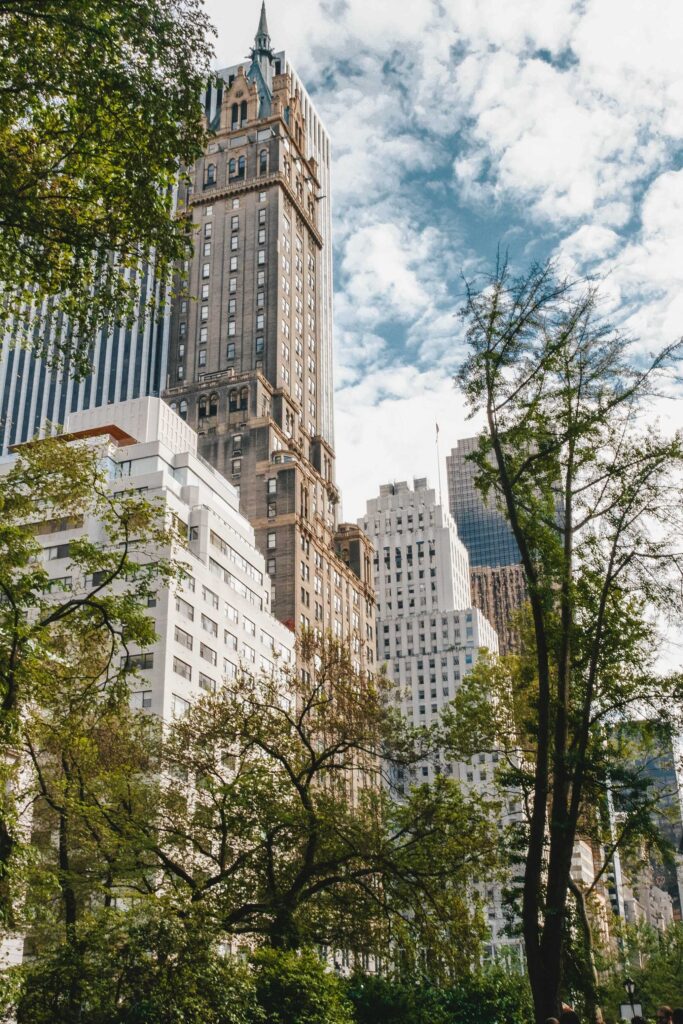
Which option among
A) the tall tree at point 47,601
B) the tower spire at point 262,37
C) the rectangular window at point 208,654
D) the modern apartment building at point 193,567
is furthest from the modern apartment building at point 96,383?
the tall tree at point 47,601

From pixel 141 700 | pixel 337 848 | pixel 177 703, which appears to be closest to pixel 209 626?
pixel 177 703

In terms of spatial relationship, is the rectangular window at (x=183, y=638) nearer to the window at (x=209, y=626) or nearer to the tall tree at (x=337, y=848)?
the window at (x=209, y=626)

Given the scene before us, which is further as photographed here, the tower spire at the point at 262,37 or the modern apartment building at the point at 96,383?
the tower spire at the point at 262,37

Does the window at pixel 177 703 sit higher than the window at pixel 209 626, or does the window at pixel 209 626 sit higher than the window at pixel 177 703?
the window at pixel 209 626

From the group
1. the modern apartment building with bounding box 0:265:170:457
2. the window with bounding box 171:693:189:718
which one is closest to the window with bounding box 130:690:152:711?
the window with bounding box 171:693:189:718

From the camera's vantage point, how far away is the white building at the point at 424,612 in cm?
16962

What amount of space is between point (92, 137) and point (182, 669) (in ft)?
186

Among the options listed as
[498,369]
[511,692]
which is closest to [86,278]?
[498,369]

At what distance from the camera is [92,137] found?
15789mm

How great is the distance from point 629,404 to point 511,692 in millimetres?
16290

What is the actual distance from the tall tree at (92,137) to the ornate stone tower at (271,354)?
86137mm

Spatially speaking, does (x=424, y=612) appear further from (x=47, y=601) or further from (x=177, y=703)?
(x=47, y=601)

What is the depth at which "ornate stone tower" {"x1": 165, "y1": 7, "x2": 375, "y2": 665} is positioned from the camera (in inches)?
4336

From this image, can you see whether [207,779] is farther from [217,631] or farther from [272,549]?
[272,549]
